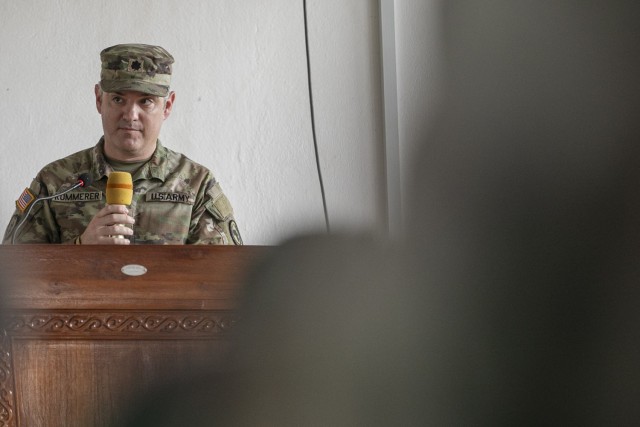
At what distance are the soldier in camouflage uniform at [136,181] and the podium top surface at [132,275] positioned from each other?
1.87 ft

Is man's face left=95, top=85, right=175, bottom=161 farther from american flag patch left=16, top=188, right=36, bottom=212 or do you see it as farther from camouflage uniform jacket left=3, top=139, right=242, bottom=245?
american flag patch left=16, top=188, right=36, bottom=212

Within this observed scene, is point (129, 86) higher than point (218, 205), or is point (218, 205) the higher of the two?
point (129, 86)

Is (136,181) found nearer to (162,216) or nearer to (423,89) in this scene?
(162,216)

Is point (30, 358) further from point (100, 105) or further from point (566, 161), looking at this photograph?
point (566, 161)

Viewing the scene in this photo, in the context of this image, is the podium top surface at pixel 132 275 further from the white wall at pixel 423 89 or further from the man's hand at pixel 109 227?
the white wall at pixel 423 89

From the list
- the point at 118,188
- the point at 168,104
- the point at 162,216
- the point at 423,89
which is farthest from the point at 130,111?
the point at 423,89

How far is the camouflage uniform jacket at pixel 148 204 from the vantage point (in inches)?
76.8

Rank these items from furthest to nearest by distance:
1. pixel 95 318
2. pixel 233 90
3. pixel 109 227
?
pixel 233 90, pixel 109 227, pixel 95 318

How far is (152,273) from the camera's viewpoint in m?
1.36

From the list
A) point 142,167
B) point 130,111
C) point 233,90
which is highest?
point 233,90

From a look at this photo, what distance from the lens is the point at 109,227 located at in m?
1.63

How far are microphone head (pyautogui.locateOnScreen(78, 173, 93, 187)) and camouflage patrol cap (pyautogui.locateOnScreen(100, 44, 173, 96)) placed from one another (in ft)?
A: 0.65

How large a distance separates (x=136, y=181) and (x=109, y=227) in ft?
1.37

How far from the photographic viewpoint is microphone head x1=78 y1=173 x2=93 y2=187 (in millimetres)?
1890
